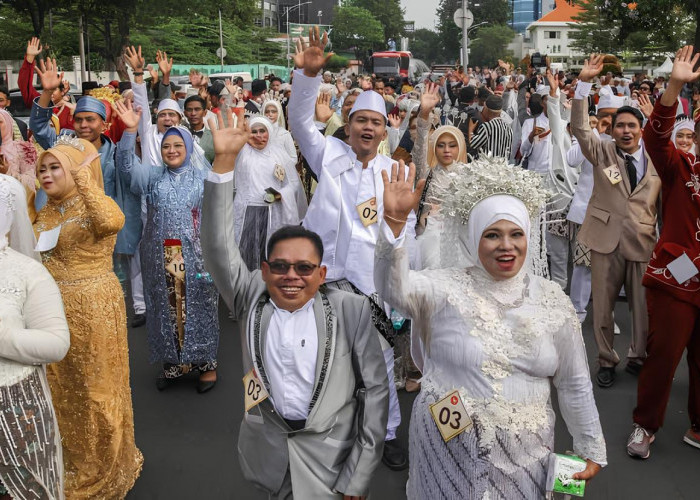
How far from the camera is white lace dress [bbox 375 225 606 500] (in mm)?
2783

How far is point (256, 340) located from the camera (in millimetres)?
2898

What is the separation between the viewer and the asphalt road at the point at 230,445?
4449mm

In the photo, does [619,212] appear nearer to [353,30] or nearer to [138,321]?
[138,321]

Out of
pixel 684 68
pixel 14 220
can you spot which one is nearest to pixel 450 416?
pixel 14 220

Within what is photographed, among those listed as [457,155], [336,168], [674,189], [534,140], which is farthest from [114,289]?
[534,140]

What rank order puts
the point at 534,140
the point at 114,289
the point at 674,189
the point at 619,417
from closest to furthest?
the point at 114,289
the point at 674,189
the point at 619,417
the point at 534,140

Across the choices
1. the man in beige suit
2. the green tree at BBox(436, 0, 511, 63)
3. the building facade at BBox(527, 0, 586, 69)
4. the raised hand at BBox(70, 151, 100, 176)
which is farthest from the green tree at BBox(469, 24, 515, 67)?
the raised hand at BBox(70, 151, 100, 176)

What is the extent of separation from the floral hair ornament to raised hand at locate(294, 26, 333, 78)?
1538 mm

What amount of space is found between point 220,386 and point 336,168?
2444 mm

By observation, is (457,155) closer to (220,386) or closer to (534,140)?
(220,386)

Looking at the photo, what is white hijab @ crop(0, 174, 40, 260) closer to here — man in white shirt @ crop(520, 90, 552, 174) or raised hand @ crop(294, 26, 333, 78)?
raised hand @ crop(294, 26, 333, 78)

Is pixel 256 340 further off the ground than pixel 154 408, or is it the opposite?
pixel 256 340

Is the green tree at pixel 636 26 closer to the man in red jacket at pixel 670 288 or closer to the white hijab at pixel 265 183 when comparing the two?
the white hijab at pixel 265 183

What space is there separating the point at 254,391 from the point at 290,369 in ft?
0.52
